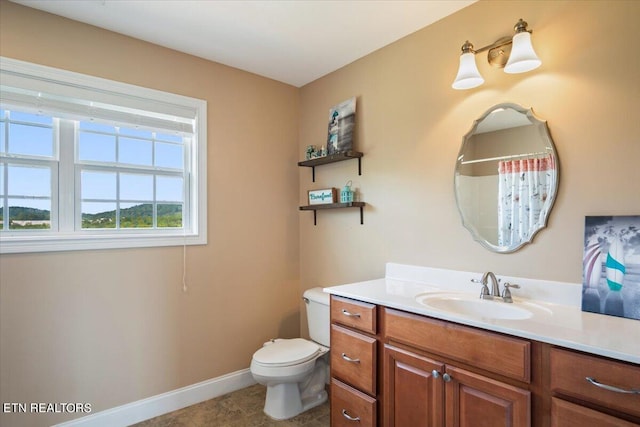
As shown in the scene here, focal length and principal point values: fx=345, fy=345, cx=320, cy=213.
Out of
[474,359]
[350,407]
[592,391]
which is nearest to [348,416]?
[350,407]

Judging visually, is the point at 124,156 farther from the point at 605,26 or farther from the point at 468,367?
the point at 605,26

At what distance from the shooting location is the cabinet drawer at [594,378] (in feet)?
3.29

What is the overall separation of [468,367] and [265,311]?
74.2 inches

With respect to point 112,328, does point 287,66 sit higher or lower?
higher

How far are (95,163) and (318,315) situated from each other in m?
1.84

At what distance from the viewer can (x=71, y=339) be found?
2082 millimetres

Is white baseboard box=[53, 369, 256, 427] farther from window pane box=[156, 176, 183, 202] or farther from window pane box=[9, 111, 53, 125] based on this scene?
window pane box=[9, 111, 53, 125]

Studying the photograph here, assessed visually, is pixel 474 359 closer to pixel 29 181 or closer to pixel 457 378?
pixel 457 378

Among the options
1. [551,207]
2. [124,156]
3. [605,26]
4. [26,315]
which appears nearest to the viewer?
[605,26]

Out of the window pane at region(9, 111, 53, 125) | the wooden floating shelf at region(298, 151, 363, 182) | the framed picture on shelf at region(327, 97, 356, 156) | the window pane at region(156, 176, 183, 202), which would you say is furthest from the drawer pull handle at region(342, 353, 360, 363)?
the window pane at region(9, 111, 53, 125)

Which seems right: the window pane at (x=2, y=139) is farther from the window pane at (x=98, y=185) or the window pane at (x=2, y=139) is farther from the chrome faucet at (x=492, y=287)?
the chrome faucet at (x=492, y=287)

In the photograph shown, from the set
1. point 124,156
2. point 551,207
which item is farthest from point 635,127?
point 124,156

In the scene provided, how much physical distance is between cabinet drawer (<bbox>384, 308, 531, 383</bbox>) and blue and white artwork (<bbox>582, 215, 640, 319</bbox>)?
0.50 m

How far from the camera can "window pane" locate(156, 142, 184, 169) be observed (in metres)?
2.53
